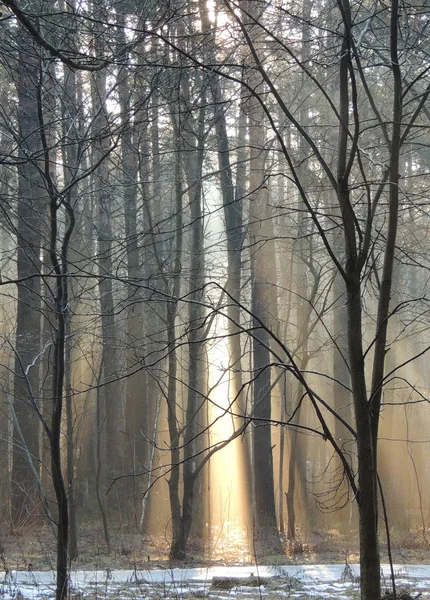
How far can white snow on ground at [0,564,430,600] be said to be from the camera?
6.67m

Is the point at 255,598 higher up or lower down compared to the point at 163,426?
lower down

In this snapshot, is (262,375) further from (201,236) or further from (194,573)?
(194,573)

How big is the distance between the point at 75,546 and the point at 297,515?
28.0 ft

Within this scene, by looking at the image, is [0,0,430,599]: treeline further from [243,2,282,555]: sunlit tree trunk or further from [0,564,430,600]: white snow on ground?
[0,564,430,600]: white snow on ground

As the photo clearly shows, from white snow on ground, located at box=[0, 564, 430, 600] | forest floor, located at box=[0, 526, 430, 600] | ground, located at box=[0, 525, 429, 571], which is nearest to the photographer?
white snow on ground, located at box=[0, 564, 430, 600]

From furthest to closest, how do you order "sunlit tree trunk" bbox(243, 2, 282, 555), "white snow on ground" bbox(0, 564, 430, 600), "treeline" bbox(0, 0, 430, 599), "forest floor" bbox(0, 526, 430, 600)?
1. "sunlit tree trunk" bbox(243, 2, 282, 555)
2. "forest floor" bbox(0, 526, 430, 600)
3. "white snow on ground" bbox(0, 564, 430, 600)
4. "treeline" bbox(0, 0, 430, 599)

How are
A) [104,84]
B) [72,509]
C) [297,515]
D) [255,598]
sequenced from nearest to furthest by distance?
Answer: [255,598] < [104,84] < [72,509] < [297,515]

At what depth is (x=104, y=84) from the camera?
9891 mm

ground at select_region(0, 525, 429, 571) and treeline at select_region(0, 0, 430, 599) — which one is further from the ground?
treeline at select_region(0, 0, 430, 599)

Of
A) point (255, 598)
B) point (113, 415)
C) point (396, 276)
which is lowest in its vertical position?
point (255, 598)

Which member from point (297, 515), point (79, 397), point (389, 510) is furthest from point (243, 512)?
point (79, 397)

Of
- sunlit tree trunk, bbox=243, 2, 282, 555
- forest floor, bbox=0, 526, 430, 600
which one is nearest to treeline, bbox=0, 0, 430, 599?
sunlit tree trunk, bbox=243, 2, 282, 555

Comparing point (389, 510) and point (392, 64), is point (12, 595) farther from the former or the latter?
point (389, 510)

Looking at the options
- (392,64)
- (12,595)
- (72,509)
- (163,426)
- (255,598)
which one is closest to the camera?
(392,64)
